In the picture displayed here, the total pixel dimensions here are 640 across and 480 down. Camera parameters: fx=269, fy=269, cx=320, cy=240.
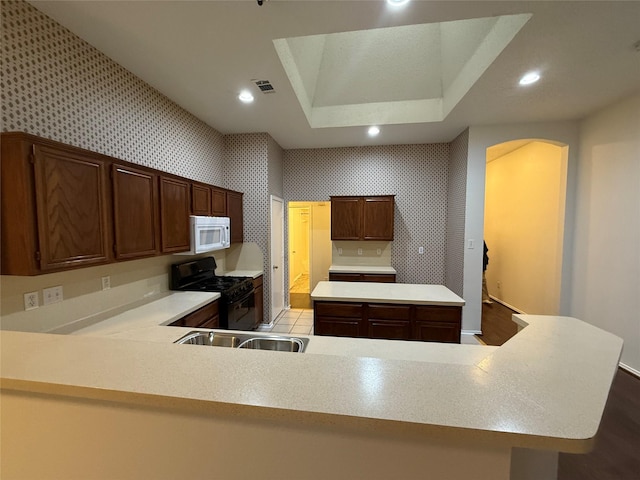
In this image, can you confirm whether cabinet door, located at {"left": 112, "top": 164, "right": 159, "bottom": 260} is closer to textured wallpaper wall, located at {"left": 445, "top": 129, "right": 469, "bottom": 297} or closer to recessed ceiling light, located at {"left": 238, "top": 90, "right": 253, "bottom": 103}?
recessed ceiling light, located at {"left": 238, "top": 90, "right": 253, "bottom": 103}

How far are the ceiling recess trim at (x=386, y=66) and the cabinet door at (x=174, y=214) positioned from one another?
1573mm

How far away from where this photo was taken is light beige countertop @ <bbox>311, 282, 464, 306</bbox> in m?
2.64

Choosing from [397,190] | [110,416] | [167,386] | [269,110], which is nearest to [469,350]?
[167,386]

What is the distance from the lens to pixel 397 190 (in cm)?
487

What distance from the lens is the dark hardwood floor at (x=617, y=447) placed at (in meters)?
1.74

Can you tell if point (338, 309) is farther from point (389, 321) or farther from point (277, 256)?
point (277, 256)

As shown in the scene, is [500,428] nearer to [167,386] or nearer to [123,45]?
[167,386]

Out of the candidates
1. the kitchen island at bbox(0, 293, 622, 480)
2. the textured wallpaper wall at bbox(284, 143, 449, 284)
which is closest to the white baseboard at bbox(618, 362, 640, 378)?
the textured wallpaper wall at bbox(284, 143, 449, 284)

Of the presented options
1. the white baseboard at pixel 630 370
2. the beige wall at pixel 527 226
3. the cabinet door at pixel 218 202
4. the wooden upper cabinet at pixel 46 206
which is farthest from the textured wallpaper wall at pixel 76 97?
the white baseboard at pixel 630 370

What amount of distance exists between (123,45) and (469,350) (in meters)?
3.36

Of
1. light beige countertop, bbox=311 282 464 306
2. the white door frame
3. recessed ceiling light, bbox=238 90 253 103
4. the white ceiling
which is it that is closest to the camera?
the white ceiling

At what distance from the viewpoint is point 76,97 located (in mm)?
2055

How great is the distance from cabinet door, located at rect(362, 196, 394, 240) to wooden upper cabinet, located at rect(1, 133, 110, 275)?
373 centimetres

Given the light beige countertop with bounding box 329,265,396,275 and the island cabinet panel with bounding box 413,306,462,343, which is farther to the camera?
the light beige countertop with bounding box 329,265,396,275
